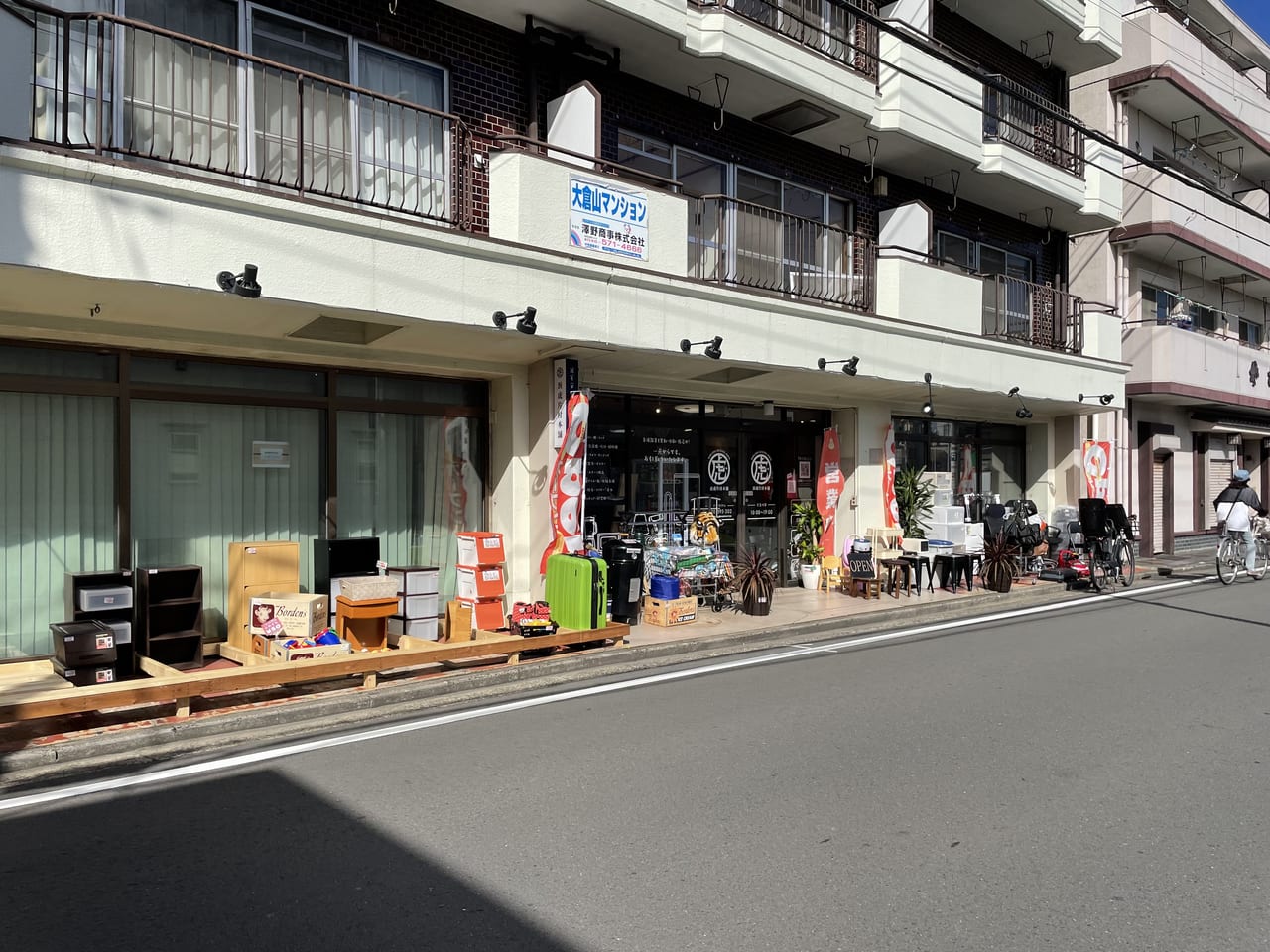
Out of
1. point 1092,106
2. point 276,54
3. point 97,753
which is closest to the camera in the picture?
point 97,753

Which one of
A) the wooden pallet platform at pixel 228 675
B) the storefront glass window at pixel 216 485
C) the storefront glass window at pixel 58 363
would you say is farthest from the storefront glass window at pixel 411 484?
the storefront glass window at pixel 58 363

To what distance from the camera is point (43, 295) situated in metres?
7.41

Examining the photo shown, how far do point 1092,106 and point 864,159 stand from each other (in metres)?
10.3

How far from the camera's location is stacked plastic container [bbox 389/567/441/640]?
368 inches

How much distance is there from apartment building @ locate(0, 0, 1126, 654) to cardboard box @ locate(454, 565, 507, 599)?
970 mm

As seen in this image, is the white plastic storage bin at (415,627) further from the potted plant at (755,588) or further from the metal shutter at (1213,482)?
the metal shutter at (1213,482)

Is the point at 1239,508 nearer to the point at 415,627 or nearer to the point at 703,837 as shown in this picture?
the point at 415,627

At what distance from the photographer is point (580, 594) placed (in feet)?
31.3

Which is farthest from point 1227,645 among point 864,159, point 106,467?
point 106,467

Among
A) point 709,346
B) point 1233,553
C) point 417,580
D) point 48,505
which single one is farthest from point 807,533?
point 48,505

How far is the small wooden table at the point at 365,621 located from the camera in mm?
8508

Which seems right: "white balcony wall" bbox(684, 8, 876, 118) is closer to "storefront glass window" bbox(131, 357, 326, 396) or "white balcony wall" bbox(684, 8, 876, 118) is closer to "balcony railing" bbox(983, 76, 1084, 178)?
"balcony railing" bbox(983, 76, 1084, 178)

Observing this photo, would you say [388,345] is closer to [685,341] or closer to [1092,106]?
[685,341]

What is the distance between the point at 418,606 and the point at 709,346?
4550mm
